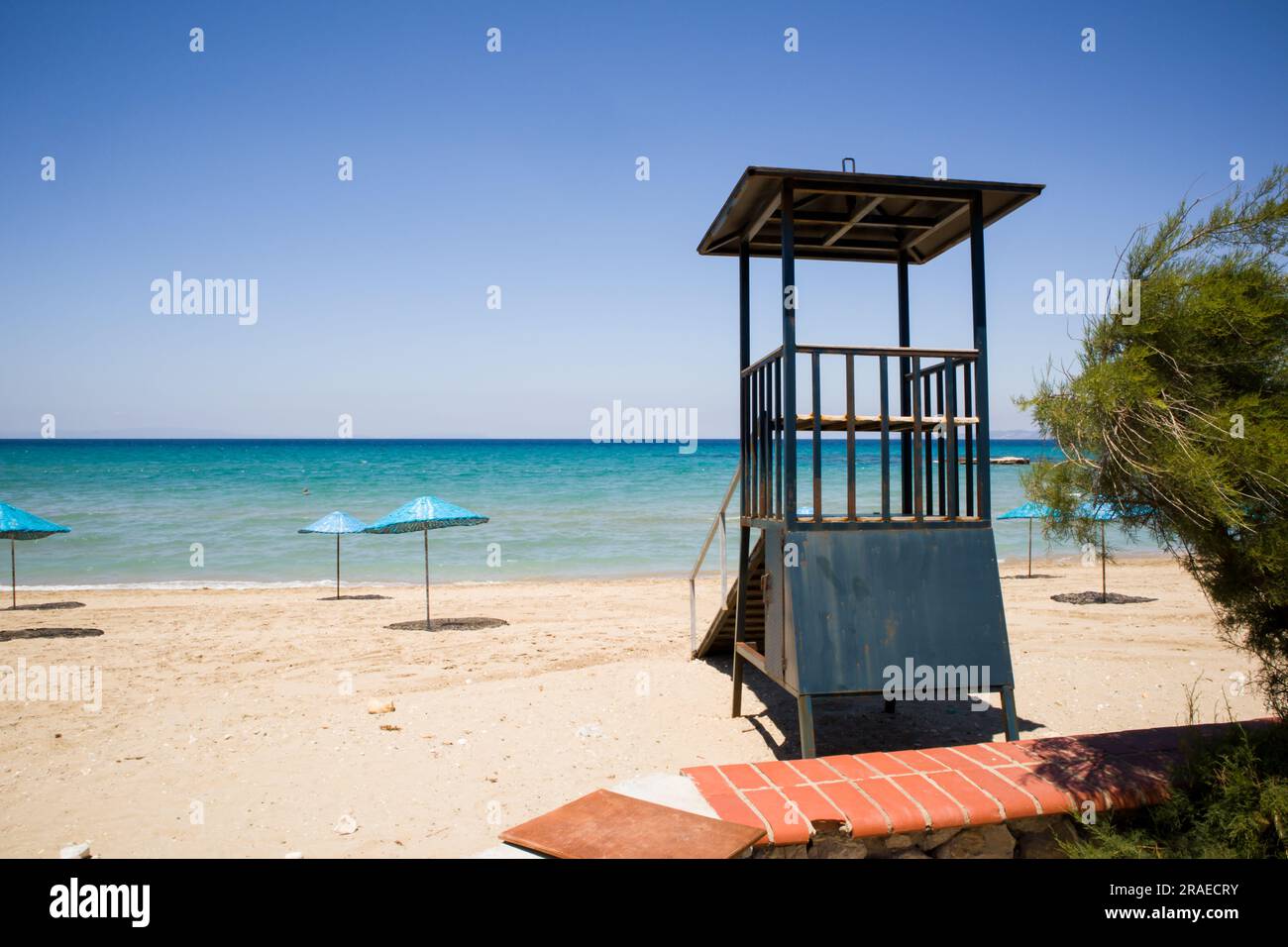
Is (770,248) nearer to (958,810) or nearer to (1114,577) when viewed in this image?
(958,810)

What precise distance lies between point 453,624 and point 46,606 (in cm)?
861

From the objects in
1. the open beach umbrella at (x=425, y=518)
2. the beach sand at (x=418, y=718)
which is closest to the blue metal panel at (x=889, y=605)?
the beach sand at (x=418, y=718)

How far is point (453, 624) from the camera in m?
13.3

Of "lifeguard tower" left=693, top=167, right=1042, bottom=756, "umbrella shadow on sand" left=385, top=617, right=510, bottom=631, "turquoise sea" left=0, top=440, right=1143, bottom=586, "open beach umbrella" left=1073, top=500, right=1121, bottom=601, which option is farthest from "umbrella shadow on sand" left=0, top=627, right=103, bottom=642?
"open beach umbrella" left=1073, top=500, right=1121, bottom=601

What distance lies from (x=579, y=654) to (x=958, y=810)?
23.5 feet

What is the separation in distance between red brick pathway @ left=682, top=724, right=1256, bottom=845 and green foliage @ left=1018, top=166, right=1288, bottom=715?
0.90m

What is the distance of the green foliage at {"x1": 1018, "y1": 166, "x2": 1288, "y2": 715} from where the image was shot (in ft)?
11.6

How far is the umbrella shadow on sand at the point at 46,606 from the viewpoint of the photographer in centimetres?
1500

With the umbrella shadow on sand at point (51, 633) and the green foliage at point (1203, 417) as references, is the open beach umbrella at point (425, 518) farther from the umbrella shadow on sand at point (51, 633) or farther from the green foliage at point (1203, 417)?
the green foliage at point (1203, 417)

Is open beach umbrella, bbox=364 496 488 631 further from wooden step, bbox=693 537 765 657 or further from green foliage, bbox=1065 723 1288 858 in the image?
green foliage, bbox=1065 723 1288 858

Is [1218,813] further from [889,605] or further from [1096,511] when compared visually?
[889,605]

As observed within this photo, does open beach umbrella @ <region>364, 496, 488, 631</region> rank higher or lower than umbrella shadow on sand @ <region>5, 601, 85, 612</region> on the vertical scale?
higher
